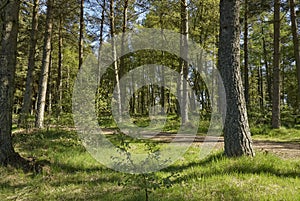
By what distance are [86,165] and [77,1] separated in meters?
11.6

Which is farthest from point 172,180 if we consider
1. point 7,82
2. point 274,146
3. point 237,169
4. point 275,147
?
point 274,146

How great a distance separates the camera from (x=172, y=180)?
4.82 metres

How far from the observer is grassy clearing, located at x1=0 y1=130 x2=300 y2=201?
3994 mm

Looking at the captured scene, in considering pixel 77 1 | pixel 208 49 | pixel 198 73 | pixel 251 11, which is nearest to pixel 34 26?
pixel 77 1

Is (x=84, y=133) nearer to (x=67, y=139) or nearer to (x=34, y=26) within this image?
(x=67, y=139)

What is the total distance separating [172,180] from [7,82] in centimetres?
440

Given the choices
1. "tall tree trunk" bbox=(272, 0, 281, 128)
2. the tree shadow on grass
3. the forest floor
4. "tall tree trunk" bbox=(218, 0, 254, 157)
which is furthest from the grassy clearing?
"tall tree trunk" bbox=(272, 0, 281, 128)

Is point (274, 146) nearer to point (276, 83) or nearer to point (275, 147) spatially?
point (275, 147)

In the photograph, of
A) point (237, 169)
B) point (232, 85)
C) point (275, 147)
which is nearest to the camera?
point (237, 169)

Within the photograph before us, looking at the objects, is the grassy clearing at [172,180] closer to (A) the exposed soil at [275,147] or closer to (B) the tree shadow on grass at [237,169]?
(B) the tree shadow on grass at [237,169]

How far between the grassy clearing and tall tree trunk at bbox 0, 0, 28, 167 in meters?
0.47

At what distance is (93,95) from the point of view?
23.9 feet

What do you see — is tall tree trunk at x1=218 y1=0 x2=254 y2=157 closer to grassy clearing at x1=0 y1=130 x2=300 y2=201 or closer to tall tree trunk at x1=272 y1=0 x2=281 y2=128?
grassy clearing at x1=0 y1=130 x2=300 y2=201

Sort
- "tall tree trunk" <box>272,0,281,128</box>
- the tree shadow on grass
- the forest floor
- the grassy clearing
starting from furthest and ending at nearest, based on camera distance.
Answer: "tall tree trunk" <box>272,0,281,128</box>, the forest floor, the tree shadow on grass, the grassy clearing
